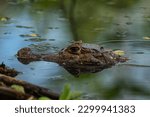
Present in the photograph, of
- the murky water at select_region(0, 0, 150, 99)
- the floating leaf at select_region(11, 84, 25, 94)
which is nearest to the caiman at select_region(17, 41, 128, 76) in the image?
the murky water at select_region(0, 0, 150, 99)

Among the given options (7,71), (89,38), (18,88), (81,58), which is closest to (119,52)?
(81,58)

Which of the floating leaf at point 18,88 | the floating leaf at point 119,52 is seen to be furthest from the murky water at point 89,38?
the floating leaf at point 18,88

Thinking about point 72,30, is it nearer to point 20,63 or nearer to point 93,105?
point 20,63

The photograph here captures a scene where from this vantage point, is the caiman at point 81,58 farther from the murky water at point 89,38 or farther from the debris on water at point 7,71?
the debris on water at point 7,71

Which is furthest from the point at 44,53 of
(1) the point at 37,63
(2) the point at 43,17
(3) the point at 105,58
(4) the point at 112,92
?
(2) the point at 43,17

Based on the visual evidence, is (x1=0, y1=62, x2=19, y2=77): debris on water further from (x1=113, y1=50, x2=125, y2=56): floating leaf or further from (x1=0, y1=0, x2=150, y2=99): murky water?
(x1=113, y1=50, x2=125, y2=56): floating leaf

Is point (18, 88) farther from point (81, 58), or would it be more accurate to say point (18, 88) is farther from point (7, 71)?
point (81, 58)
